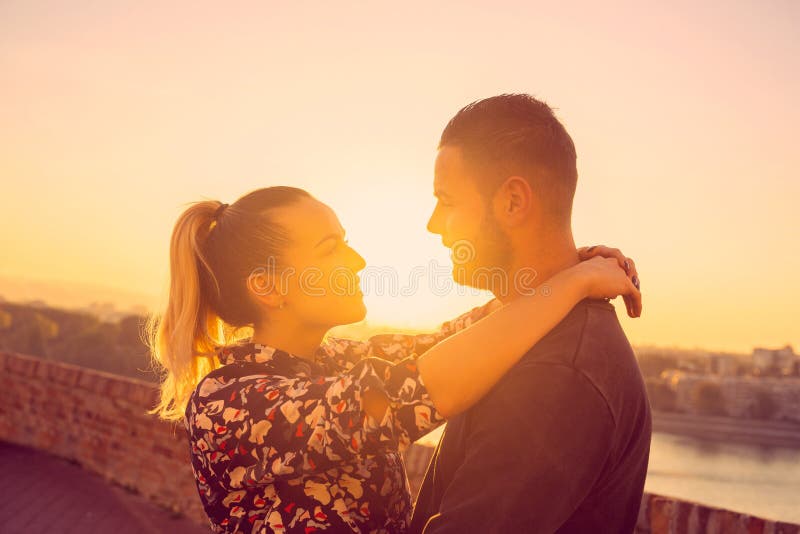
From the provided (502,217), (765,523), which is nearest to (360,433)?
(502,217)

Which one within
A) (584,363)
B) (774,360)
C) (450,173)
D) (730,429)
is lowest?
(730,429)

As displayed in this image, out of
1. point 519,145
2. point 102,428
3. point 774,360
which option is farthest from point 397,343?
point 774,360

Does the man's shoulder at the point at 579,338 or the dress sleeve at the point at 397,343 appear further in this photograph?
the dress sleeve at the point at 397,343

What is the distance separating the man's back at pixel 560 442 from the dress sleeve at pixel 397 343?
38.7 inches

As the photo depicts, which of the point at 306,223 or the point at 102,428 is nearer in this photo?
the point at 306,223

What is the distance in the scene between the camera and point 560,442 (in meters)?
1.25

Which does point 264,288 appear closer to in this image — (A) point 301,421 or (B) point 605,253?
(A) point 301,421

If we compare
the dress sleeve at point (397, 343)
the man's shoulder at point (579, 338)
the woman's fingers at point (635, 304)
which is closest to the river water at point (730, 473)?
the dress sleeve at point (397, 343)

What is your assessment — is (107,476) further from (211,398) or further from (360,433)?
(360,433)

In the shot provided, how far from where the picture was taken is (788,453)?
22.5 m

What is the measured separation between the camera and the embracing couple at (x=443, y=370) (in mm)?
1278

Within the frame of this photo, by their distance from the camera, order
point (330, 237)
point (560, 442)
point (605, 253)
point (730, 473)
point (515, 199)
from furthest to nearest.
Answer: point (730, 473), point (330, 237), point (605, 253), point (515, 199), point (560, 442)

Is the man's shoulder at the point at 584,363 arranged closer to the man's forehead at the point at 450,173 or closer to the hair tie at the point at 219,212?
the man's forehead at the point at 450,173

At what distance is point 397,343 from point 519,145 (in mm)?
1209
